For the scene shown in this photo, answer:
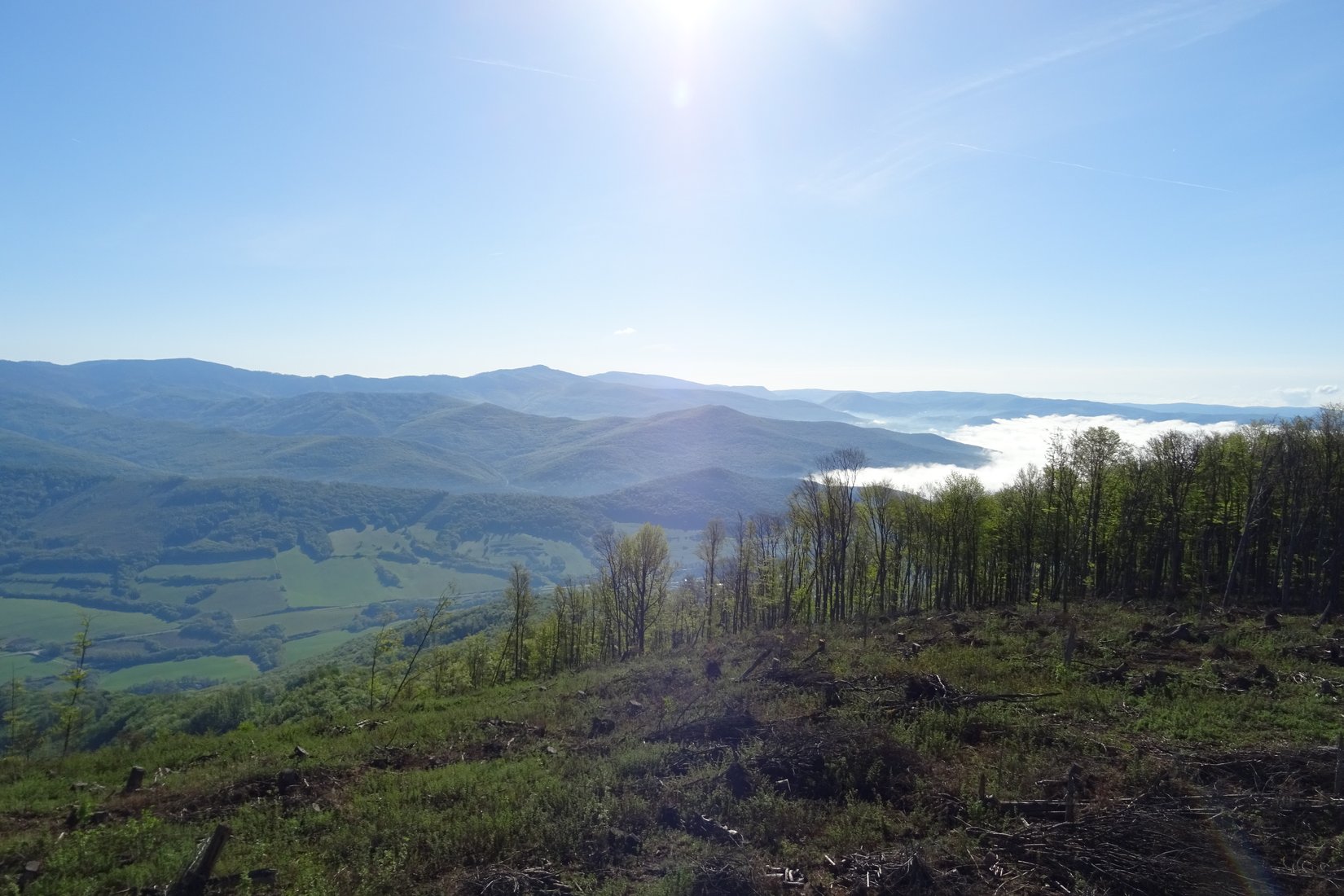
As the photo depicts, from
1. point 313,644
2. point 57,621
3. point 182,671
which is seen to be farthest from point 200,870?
point 57,621

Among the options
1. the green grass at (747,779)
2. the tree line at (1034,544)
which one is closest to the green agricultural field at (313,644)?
the tree line at (1034,544)

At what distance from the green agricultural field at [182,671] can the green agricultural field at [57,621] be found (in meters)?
26.1

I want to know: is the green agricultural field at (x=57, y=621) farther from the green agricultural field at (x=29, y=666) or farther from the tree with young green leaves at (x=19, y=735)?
the tree with young green leaves at (x=19, y=735)

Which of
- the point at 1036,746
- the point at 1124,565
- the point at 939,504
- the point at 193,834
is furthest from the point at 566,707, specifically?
the point at 1124,565

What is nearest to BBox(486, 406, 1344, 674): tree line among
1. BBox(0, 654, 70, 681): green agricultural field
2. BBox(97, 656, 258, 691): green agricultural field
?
BBox(97, 656, 258, 691): green agricultural field

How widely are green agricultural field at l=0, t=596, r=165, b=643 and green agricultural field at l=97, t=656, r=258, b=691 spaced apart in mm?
26057

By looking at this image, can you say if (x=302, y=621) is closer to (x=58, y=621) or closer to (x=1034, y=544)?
(x=58, y=621)

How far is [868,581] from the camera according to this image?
192 ft

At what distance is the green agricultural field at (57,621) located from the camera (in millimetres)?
159750

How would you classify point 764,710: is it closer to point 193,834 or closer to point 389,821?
point 389,821

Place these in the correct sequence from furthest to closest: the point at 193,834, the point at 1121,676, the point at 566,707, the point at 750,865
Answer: the point at 566,707
the point at 1121,676
the point at 193,834
the point at 750,865

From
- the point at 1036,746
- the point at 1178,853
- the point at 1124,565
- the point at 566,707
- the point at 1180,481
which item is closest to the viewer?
the point at 1178,853

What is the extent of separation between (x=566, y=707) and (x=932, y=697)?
39.0 ft

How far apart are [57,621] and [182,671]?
70697mm
